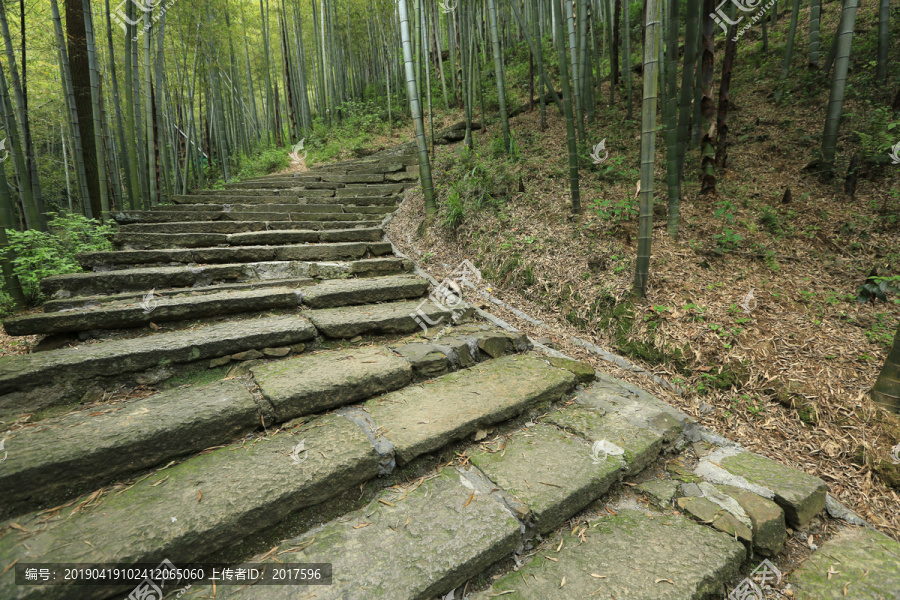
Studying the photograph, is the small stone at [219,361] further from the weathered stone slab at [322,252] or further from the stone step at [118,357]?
the weathered stone slab at [322,252]

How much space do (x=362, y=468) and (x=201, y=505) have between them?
563mm

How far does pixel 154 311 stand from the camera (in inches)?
87.0

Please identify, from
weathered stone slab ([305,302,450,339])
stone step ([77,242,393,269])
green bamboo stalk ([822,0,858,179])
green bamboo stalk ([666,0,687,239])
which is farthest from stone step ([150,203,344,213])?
green bamboo stalk ([822,0,858,179])

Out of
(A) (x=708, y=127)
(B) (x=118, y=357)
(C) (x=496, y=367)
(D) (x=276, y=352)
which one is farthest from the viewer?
(A) (x=708, y=127)

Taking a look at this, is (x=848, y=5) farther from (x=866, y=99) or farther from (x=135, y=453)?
(x=135, y=453)

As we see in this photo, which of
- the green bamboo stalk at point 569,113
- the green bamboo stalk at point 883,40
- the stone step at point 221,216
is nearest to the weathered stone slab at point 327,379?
the green bamboo stalk at point 569,113

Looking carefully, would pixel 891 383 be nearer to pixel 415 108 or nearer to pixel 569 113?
pixel 569 113

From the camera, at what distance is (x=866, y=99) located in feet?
13.6

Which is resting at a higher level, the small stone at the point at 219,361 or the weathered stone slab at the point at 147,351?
the weathered stone slab at the point at 147,351

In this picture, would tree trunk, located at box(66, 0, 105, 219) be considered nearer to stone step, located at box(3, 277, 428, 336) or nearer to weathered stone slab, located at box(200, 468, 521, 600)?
stone step, located at box(3, 277, 428, 336)

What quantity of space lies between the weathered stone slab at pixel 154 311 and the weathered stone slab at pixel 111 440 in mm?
709

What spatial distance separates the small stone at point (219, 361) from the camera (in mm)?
2029

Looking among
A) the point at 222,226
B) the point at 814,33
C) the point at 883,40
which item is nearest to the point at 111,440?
the point at 222,226
